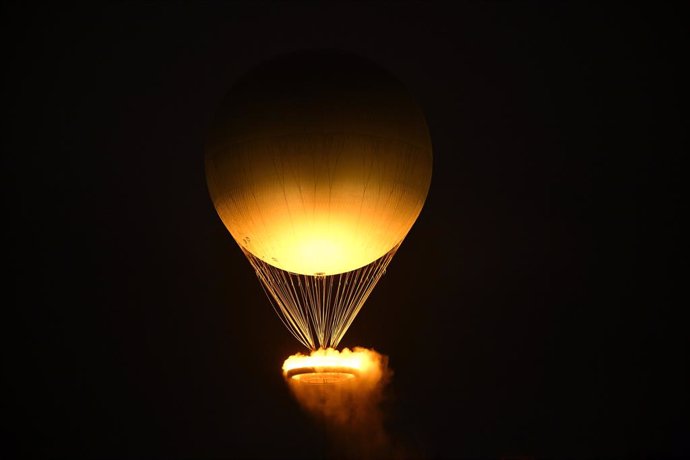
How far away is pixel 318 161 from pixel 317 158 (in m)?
0.06

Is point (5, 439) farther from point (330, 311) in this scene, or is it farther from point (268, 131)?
point (268, 131)

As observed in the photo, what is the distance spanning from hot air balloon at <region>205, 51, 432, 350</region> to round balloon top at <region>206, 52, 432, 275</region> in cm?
2

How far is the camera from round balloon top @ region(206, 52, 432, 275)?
28359 mm

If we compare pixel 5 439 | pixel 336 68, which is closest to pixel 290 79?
pixel 336 68

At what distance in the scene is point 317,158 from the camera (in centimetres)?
2833

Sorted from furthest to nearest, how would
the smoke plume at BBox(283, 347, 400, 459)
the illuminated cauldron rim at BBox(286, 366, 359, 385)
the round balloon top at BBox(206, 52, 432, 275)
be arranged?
the smoke plume at BBox(283, 347, 400, 459) → the illuminated cauldron rim at BBox(286, 366, 359, 385) → the round balloon top at BBox(206, 52, 432, 275)

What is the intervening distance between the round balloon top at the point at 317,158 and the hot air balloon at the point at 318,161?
0.02 metres

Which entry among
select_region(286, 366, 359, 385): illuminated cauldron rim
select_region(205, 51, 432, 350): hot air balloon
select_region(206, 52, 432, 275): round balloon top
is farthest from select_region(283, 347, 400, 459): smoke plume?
select_region(206, 52, 432, 275): round balloon top

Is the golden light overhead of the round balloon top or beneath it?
beneath

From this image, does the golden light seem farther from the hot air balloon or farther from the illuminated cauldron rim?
the hot air balloon

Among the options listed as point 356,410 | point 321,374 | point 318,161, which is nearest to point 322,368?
point 321,374

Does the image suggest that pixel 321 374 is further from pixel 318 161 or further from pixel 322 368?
pixel 318 161

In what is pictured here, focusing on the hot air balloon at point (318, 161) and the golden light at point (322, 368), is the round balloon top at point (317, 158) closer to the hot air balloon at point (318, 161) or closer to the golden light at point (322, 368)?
the hot air balloon at point (318, 161)

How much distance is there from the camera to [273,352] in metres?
35.7
